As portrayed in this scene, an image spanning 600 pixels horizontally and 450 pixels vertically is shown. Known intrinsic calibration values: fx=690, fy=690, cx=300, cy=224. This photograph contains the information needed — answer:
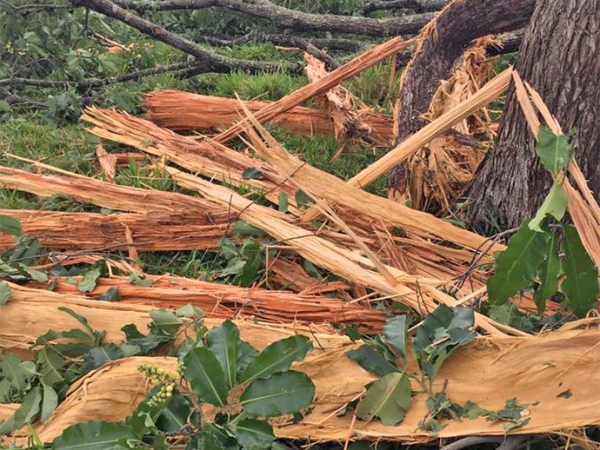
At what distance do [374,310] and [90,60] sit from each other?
10.4 feet

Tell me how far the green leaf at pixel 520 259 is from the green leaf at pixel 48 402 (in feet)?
4.29

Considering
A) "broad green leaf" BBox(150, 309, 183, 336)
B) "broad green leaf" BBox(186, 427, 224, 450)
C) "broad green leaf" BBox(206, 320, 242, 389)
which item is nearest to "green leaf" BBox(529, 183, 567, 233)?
"broad green leaf" BBox(206, 320, 242, 389)

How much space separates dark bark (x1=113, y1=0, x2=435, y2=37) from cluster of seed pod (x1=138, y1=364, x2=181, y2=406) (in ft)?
11.7

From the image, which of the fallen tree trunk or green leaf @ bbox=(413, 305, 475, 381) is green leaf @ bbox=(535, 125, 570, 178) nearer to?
green leaf @ bbox=(413, 305, 475, 381)

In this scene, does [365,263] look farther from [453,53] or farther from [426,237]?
[453,53]

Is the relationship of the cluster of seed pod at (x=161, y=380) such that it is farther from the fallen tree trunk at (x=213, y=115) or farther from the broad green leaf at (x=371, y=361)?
the fallen tree trunk at (x=213, y=115)

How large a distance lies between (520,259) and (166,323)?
1.08 metres

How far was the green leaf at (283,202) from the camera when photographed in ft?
9.43

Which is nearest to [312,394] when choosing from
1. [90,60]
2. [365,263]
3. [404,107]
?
[365,263]

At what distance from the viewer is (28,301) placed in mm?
2311

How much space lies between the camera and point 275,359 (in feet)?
5.96

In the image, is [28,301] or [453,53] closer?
[28,301]

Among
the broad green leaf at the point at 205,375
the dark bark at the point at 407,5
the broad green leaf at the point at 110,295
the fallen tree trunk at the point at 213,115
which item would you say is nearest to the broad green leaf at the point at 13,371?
the broad green leaf at the point at 110,295

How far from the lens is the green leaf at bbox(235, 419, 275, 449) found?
1701mm
